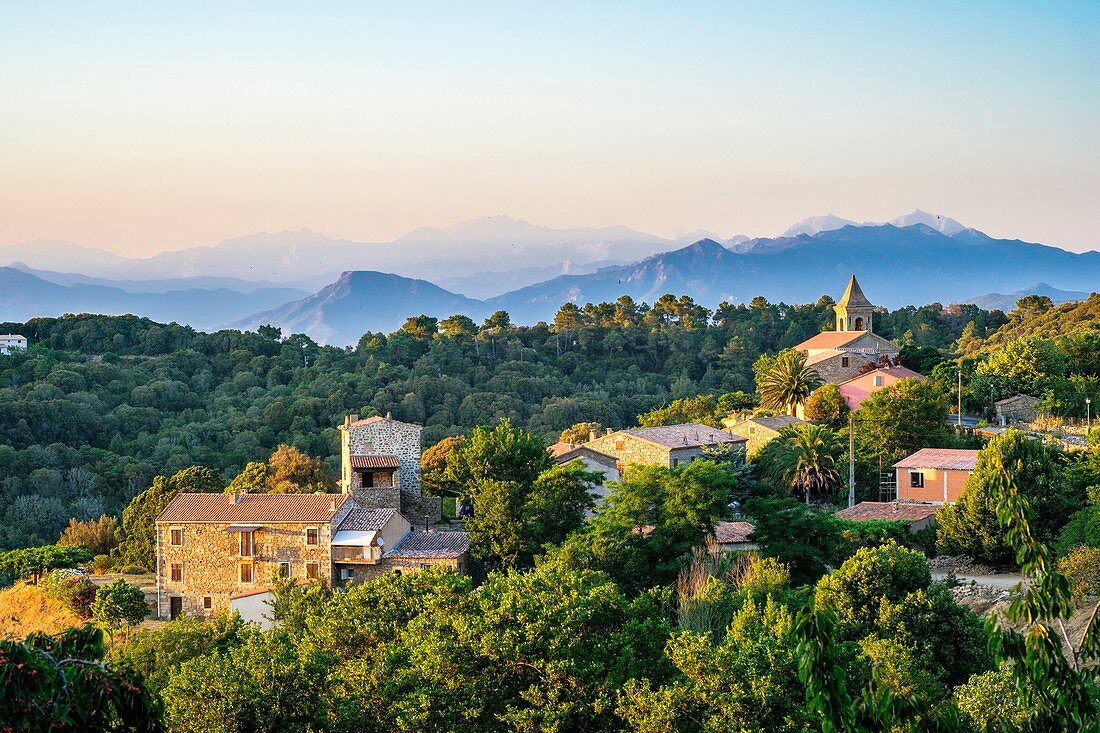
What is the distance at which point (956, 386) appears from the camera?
3941 cm

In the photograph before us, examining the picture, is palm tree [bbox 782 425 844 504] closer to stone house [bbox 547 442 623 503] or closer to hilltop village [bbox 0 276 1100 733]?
hilltop village [bbox 0 276 1100 733]

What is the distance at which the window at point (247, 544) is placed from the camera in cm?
2542

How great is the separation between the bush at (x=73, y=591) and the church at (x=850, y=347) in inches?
1060

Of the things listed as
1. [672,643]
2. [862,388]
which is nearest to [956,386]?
[862,388]

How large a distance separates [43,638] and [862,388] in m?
34.5

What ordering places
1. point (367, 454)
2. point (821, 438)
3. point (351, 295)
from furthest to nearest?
point (351, 295)
point (821, 438)
point (367, 454)

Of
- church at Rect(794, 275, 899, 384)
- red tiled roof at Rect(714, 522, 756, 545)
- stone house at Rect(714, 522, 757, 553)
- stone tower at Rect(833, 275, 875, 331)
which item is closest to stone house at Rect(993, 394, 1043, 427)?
church at Rect(794, 275, 899, 384)

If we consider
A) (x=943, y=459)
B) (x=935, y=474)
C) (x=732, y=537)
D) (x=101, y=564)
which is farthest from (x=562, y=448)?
(x=101, y=564)

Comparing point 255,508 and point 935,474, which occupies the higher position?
point 935,474

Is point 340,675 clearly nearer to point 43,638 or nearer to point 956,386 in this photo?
point 43,638

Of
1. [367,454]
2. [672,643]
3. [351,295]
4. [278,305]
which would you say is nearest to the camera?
[672,643]

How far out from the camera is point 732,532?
2558 centimetres

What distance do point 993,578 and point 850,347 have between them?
22419 mm

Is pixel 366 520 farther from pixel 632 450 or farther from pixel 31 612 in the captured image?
pixel 632 450
